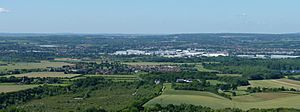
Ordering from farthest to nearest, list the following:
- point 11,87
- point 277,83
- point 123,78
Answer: point 123,78
point 277,83
point 11,87

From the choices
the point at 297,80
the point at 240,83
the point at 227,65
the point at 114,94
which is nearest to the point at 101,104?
the point at 114,94

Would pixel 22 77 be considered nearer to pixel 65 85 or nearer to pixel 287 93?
pixel 65 85

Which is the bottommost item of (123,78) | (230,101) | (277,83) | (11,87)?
(123,78)

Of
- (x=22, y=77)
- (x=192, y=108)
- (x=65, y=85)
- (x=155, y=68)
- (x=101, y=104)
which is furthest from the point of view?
(x=155, y=68)

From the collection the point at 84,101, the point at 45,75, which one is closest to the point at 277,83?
the point at 84,101

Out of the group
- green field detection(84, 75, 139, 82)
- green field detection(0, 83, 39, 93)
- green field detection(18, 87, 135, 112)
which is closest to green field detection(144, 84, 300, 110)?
green field detection(18, 87, 135, 112)

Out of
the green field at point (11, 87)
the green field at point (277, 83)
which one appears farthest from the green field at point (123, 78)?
the green field at point (277, 83)

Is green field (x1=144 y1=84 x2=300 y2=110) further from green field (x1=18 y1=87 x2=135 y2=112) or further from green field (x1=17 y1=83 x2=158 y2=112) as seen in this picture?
green field (x1=18 y1=87 x2=135 y2=112)

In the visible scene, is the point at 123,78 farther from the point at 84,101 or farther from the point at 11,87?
the point at 84,101

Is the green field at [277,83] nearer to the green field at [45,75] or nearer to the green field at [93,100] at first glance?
the green field at [93,100]
